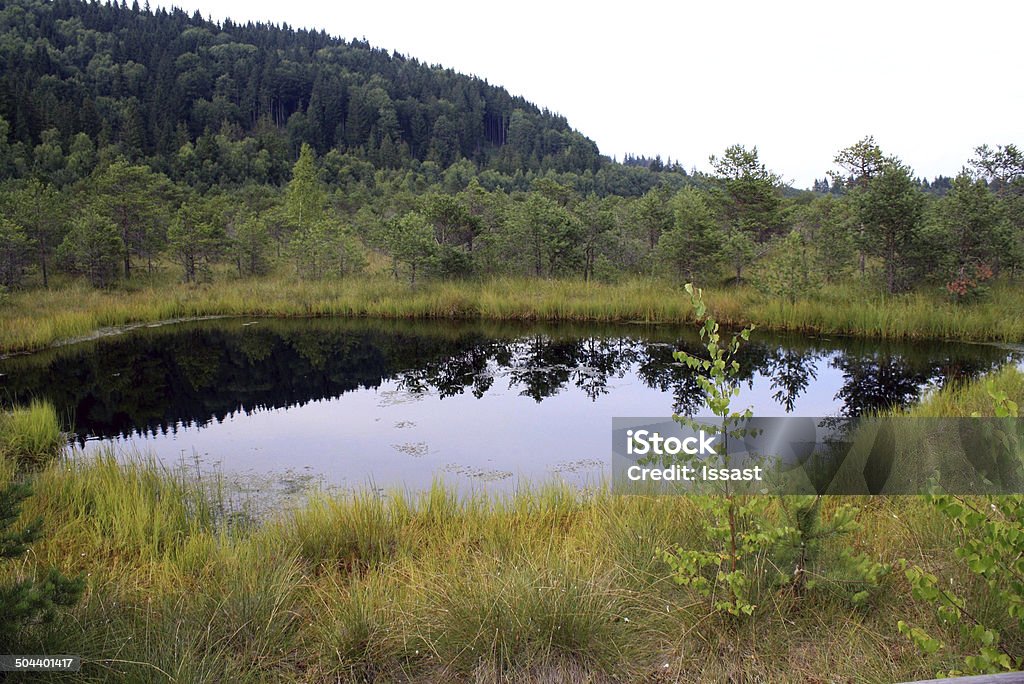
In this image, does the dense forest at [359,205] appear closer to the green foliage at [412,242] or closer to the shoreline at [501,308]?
the green foliage at [412,242]

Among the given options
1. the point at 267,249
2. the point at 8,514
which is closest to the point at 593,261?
the point at 267,249

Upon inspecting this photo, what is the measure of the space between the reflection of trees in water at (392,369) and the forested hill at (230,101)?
26.6 meters

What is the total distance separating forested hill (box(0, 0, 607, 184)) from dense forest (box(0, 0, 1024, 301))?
30cm

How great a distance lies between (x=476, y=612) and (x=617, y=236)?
17854mm

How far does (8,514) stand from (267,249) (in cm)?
2261

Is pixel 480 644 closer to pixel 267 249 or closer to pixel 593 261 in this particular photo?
pixel 593 261

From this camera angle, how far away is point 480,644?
271cm

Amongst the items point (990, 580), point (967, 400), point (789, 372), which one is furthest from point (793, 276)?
point (990, 580)

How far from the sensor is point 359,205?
3869cm

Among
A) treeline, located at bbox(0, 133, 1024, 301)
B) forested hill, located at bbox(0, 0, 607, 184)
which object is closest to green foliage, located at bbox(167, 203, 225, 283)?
treeline, located at bbox(0, 133, 1024, 301)

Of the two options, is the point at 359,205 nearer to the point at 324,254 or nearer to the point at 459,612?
the point at 324,254

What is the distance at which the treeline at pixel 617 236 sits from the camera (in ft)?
43.7

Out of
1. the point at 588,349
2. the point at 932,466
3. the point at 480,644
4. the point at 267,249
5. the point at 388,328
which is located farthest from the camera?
the point at 267,249

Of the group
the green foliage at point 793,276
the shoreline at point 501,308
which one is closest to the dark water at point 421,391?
the shoreline at point 501,308
